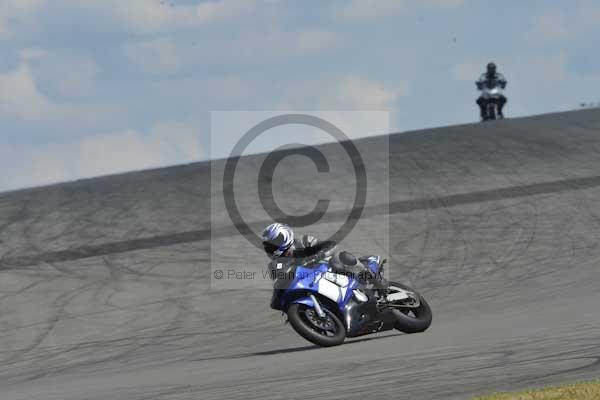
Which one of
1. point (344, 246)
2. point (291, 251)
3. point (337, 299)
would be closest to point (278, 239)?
point (291, 251)

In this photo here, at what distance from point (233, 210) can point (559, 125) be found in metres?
14.8

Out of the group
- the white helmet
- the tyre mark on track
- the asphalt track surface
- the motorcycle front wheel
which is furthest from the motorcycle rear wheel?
the tyre mark on track

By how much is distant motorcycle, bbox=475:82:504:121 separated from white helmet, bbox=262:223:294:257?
33861 millimetres

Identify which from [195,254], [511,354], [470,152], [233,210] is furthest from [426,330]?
[470,152]

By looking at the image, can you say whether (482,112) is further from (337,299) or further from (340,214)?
(337,299)

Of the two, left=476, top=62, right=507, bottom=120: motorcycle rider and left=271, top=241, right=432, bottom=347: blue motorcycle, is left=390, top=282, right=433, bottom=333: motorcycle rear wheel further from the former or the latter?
left=476, top=62, right=507, bottom=120: motorcycle rider

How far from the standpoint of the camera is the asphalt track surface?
8.72m

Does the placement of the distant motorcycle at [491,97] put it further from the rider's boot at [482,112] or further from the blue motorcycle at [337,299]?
the blue motorcycle at [337,299]

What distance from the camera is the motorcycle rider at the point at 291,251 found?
11125 mm

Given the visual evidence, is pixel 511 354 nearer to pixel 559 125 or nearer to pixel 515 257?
pixel 515 257

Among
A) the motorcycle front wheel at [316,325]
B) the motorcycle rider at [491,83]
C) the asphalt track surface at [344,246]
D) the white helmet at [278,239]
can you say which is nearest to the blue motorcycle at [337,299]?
the motorcycle front wheel at [316,325]

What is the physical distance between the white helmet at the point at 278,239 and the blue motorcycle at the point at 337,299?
0.15 metres

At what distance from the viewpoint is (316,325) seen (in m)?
11.1

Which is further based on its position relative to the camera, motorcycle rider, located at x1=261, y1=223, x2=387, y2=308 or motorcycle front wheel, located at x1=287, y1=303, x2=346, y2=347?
motorcycle rider, located at x1=261, y1=223, x2=387, y2=308
